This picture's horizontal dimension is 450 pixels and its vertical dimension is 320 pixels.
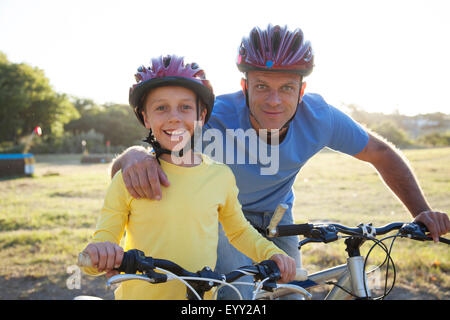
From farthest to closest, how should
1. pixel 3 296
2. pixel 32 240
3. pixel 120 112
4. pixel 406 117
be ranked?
pixel 120 112 < pixel 406 117 < pixel 32 240 < pixel 3 296

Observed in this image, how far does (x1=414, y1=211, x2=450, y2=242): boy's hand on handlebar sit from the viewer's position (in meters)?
2.80

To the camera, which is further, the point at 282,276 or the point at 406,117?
the point at 406,117

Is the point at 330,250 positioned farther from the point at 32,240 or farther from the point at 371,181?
the point at 371,181

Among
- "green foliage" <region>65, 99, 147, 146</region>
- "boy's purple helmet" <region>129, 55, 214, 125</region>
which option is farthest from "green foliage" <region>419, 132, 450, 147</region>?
"boy's purple helmet" <region>129, 55, 214, 125</region>

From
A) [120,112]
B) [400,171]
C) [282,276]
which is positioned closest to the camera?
[282,276]

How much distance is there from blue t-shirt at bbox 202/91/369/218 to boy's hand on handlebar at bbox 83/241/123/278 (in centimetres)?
168

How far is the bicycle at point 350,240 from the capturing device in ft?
7.59

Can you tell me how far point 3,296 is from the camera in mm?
5207

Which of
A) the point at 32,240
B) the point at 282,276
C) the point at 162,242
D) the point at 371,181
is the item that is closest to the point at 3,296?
the point at 32,240

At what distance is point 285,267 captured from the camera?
212 cm

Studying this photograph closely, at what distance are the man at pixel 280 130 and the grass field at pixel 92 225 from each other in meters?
2.36

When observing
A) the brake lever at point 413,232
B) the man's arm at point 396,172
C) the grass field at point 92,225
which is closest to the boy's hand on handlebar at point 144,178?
the brake lever at point 413,232

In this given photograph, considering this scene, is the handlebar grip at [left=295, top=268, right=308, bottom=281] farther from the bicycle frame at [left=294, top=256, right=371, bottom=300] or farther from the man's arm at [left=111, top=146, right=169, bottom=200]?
the man's arm at [left=111, top=146, right=169, bottom=200]

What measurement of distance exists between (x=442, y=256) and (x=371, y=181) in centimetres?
900
